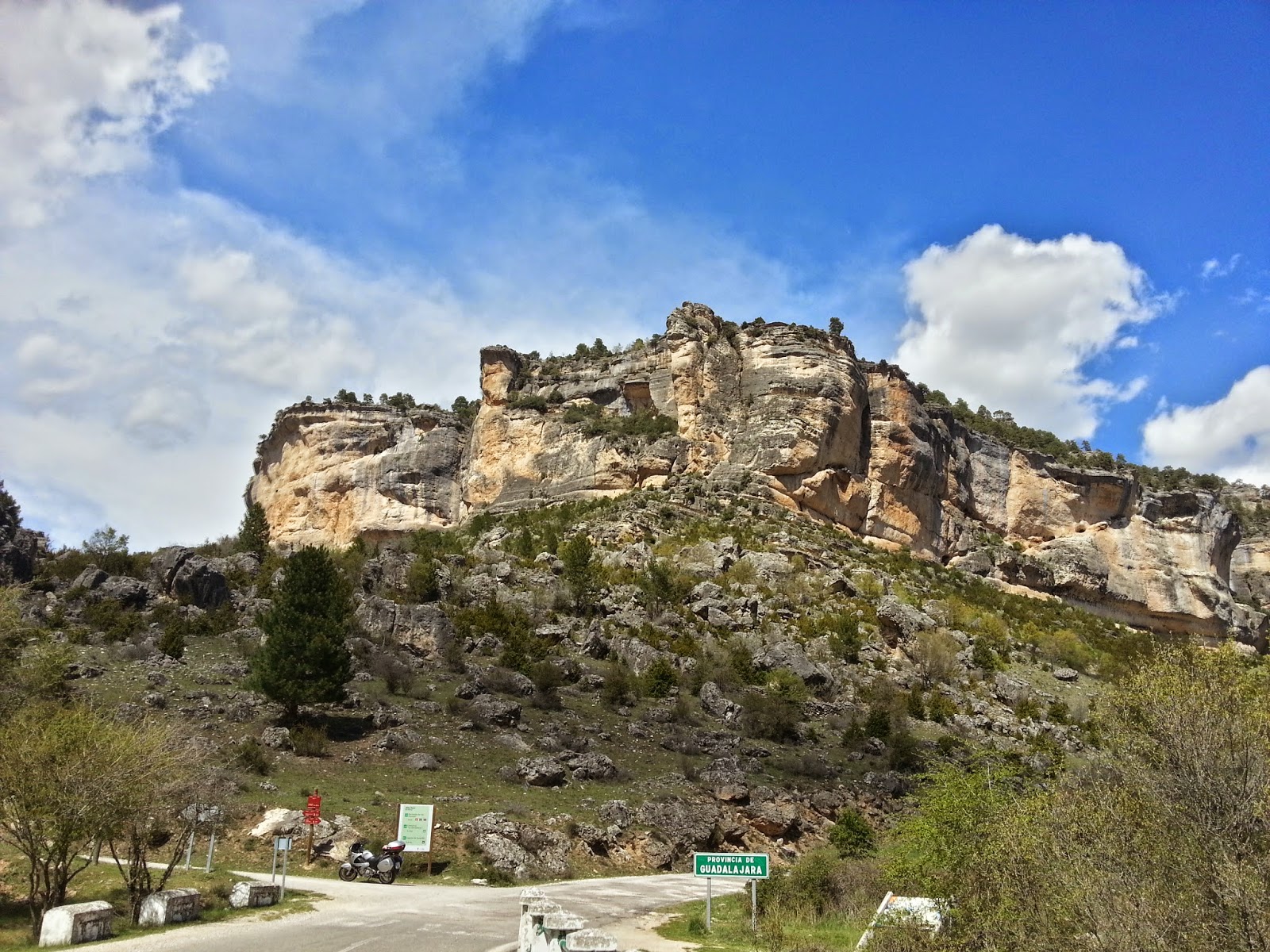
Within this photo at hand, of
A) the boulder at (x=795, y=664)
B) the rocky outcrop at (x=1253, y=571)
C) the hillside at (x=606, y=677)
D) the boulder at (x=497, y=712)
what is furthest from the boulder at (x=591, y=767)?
the rocky outcrop at (x=1253, y=571)

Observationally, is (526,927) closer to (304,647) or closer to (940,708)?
(304,647)

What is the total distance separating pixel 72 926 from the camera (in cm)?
1201

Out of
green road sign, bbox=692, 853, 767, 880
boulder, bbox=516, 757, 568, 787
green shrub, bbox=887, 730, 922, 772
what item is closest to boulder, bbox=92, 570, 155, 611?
boulder, bbox=516, 757, 568, 787

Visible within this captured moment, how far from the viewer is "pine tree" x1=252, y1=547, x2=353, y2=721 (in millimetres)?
29547

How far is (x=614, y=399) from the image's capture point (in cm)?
7581

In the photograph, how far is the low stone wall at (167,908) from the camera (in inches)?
Result: 526

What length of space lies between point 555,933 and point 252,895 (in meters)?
8.69

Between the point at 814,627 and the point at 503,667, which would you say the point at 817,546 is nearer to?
the point at 814,627

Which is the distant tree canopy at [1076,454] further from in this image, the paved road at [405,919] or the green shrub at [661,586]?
the paved road at [405,919]

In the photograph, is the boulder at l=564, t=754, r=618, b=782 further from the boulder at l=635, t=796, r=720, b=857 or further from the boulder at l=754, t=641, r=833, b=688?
the boulder at l=754, t=641, r=833, b=688

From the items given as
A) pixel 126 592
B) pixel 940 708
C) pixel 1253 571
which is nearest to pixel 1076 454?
pixel 1253 571

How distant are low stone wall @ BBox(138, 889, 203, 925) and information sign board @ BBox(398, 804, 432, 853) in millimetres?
5981

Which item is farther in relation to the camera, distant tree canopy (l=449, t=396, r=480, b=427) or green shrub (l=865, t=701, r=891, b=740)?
distant tree canopy (l=449, t=396, r=480, b=427)

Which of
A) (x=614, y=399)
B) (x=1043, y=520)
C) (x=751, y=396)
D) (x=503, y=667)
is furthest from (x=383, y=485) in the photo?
(x=1043, y=520)
